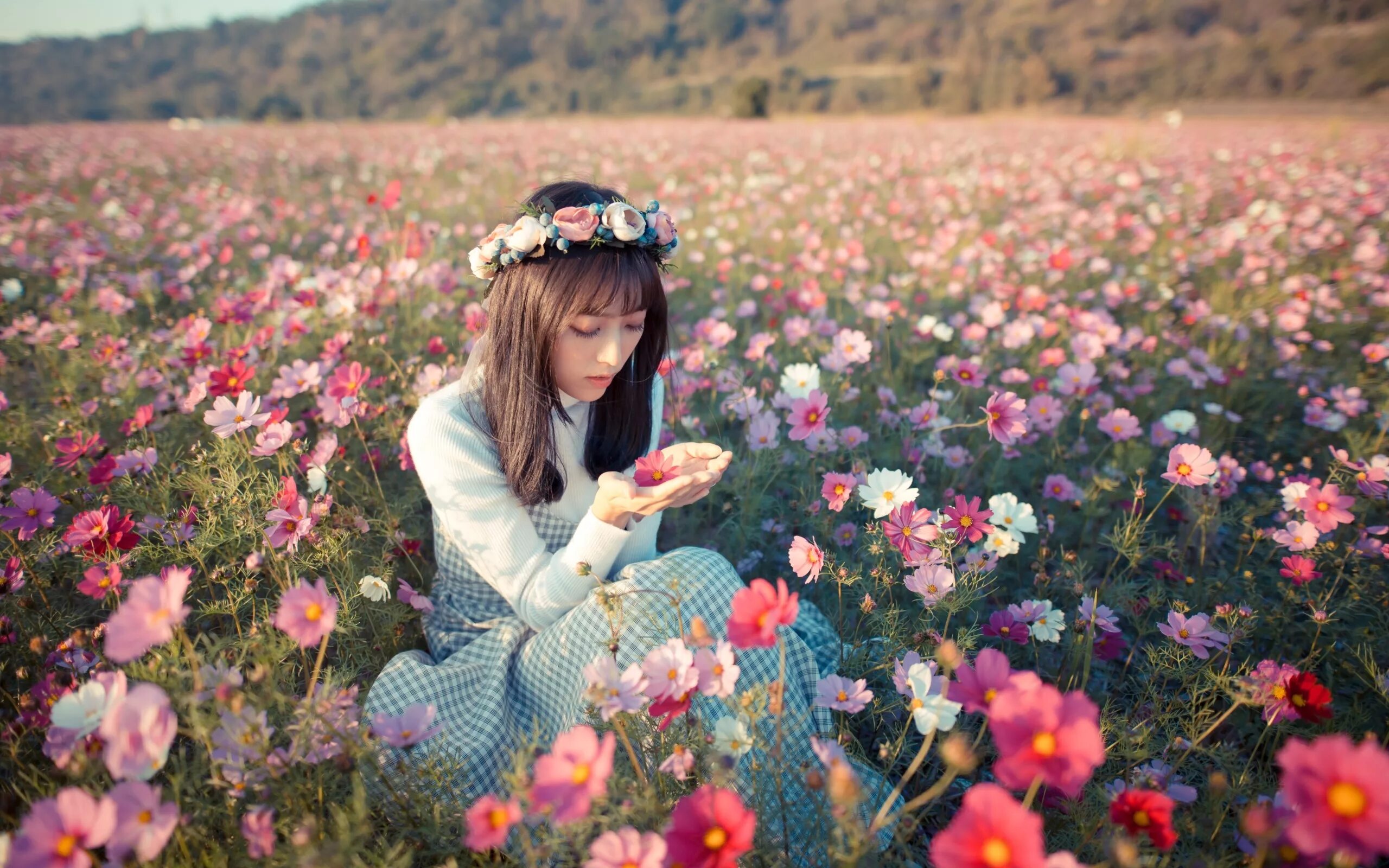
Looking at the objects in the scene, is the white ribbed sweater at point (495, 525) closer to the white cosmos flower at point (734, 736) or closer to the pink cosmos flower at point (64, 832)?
the white cosmos flower at point (734, 736)

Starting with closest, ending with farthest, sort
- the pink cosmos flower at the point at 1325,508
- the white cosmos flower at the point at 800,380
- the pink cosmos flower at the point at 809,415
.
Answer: the pink cosmos flower at the point at 1325,508 → the pink cosmos flower at the point at 809,415 → the white cosmos flower at the point at 800,380

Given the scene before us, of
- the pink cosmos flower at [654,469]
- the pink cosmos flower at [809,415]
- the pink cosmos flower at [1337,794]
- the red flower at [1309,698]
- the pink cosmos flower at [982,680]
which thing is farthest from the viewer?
the pink cosmos flower at [809,415]

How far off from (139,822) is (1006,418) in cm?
139

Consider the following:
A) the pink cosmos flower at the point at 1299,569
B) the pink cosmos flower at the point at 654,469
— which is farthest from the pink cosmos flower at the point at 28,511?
the pink cosmos flower at the point at 1299,569

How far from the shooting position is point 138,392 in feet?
6.55

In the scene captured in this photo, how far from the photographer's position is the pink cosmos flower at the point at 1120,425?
1.84 meters

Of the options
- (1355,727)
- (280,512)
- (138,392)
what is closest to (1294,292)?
(1355,727)

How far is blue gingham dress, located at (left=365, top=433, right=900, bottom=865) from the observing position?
0.96 meters

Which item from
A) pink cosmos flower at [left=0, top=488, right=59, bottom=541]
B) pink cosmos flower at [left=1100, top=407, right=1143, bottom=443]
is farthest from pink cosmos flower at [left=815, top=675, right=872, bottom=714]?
pink cosmos flower at [left=0, top=488, right=59, bottom=541]

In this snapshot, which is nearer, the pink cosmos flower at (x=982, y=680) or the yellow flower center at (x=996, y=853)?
the yellow flower center at (x=996, y=853)

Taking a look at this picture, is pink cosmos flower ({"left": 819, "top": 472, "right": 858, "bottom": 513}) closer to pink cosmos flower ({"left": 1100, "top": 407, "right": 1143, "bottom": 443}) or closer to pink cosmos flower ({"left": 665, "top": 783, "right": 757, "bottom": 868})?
pink cosmos flower ({"left": 665, "top": 783, "right": 757, "bottom": 868})

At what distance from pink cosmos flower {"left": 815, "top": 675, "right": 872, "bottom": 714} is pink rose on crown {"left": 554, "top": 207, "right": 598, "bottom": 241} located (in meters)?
0.79

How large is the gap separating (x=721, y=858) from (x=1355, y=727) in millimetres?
1381

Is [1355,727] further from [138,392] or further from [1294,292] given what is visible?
[138,392]
